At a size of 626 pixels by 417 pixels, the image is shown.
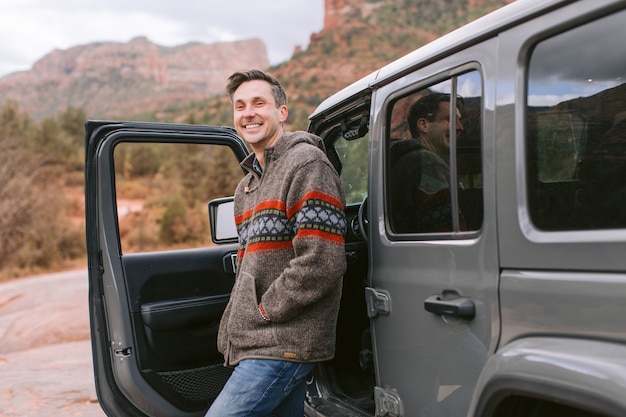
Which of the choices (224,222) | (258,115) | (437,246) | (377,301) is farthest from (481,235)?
(224,222)

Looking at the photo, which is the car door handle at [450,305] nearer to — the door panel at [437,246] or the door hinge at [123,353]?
the door panel at [437,246]

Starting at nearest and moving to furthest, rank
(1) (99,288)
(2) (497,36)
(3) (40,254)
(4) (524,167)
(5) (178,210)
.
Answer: (4) (524,167), (2) (497,36), (1) (99,288), (3) (40,254), (5) (178,210)

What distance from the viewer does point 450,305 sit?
6.01 ft

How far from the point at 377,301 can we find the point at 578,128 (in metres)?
1.02

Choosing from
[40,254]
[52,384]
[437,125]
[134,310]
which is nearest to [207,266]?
[134,310]

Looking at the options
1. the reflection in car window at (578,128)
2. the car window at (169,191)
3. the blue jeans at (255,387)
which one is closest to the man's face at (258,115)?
the blue jeans at (255,387)

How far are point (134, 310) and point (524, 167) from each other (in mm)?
2129

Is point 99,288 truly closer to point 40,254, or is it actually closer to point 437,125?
point 437,125

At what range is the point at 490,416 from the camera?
171cm

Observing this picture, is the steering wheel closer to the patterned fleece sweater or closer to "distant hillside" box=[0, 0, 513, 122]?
the patterned fleece sweater

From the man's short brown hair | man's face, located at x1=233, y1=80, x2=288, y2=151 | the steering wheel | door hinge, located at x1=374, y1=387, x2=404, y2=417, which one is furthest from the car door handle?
the man's short brown hair

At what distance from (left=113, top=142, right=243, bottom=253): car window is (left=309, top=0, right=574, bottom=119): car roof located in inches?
679

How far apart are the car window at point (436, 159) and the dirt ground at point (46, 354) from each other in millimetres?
3465

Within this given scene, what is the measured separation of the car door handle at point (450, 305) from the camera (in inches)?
70.7
